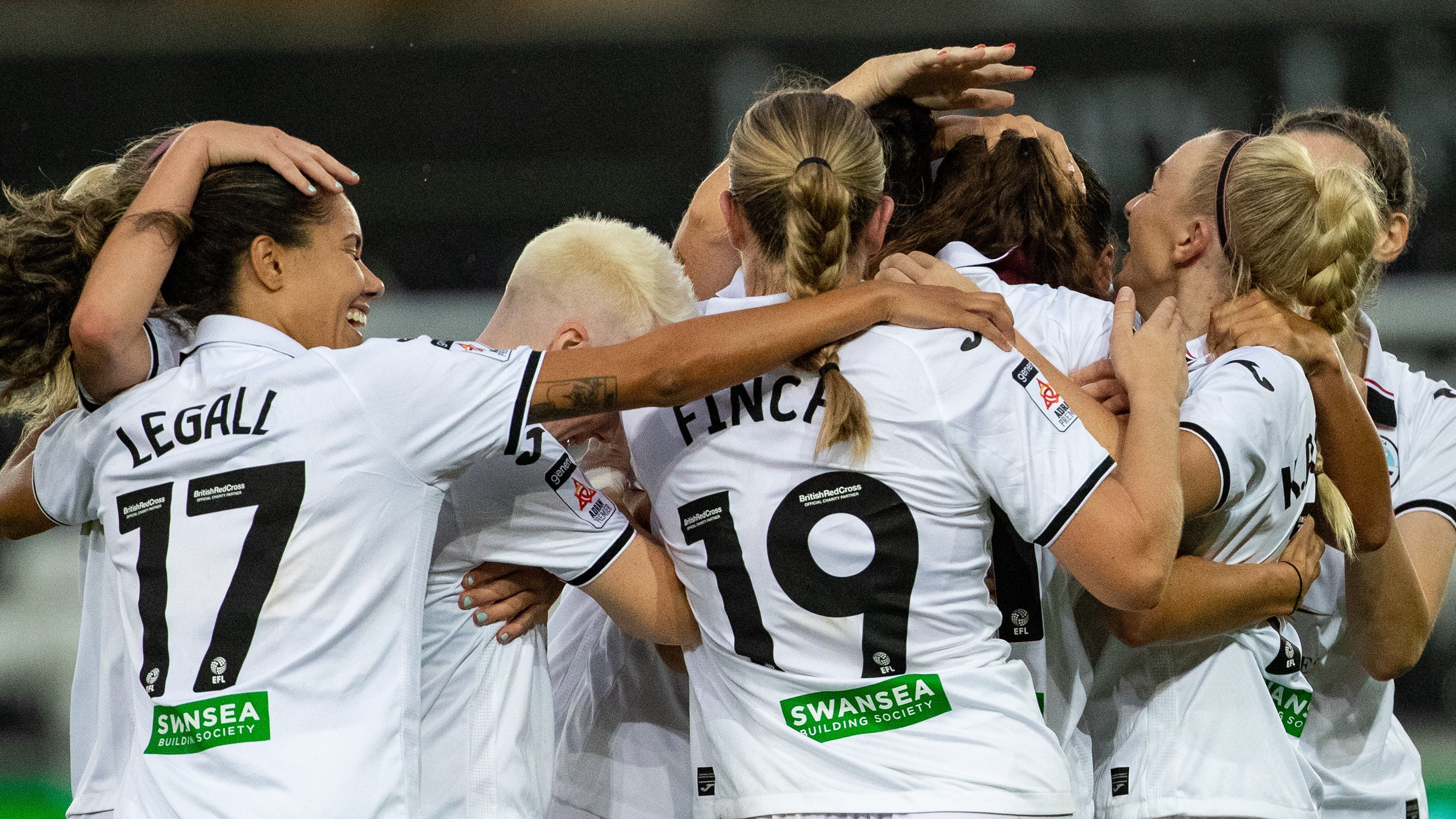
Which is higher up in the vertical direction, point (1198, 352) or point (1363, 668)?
point (1198, 352)

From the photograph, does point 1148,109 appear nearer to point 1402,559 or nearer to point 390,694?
point 1402,559

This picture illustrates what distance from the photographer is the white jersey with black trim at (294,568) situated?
Answer: 1857 mm

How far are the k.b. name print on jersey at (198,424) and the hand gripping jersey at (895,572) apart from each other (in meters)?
0.67

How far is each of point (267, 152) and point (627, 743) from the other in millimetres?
1216

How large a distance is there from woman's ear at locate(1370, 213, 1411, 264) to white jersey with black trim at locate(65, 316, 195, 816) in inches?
98.4

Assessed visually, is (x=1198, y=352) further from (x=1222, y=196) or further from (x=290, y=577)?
(x=290, y=577)

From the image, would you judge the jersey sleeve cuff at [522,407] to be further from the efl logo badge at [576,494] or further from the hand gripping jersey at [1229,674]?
the hand gripping jersey at [1229,674]

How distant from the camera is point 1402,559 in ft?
8.29

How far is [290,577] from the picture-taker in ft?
6.17

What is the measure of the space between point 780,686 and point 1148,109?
4466 millimetres

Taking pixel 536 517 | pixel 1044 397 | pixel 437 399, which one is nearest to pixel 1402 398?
pixel 1044 397

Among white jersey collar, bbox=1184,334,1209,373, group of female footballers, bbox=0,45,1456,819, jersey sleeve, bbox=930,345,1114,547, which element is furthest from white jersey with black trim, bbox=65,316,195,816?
white jersey collar, bbox=1184,334,1209,373

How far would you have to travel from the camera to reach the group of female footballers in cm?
188

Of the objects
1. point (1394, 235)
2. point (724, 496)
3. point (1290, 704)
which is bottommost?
point (1290, 704)
